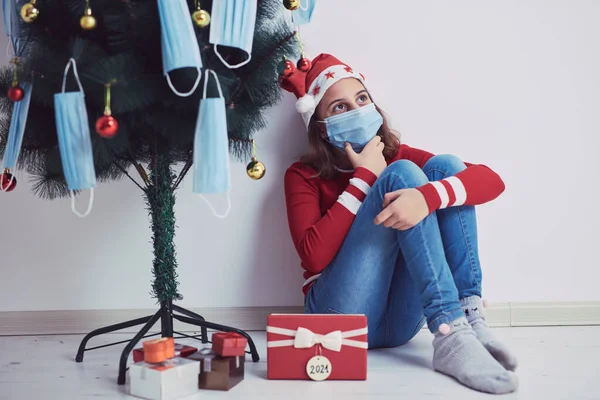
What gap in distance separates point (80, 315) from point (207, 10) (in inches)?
44.6

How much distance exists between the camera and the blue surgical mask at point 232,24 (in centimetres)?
126

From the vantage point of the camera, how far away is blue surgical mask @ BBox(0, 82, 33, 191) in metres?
1.30

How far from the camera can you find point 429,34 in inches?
76.5

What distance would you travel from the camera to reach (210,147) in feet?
4.02

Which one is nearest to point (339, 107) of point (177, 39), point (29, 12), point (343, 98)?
point (343, 98)

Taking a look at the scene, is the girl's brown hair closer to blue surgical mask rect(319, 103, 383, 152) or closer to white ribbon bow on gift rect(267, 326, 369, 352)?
blue surgical mask rect(319, 103, 383, 152)

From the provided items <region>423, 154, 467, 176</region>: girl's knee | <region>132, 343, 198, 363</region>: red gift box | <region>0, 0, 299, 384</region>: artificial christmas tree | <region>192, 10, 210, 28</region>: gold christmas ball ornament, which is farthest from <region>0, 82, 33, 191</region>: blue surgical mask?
<region>423, 154, 467, 176</region>: girl's knee

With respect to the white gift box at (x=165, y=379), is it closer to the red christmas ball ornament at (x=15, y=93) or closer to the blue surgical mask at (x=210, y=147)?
the blue surgical mask at (x=210, y=147)

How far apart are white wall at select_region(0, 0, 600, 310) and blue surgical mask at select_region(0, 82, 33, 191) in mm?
594

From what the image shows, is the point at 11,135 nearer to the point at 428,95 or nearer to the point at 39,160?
the point at 39,160

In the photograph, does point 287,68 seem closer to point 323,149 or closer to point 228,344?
point 323,149

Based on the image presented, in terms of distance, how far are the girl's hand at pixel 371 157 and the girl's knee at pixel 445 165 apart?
4.9 inches

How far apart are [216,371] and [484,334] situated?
0.66 meters

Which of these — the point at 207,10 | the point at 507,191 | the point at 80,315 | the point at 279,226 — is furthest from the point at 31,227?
the point at 507,191
